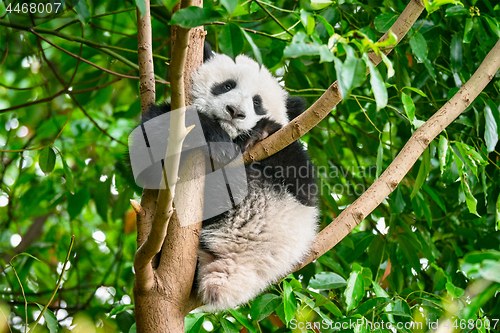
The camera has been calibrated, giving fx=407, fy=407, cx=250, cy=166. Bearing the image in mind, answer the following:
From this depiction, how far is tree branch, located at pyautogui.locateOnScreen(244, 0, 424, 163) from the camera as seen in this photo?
4.74 ft

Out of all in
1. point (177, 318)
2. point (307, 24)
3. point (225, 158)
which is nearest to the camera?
point (307, 24)

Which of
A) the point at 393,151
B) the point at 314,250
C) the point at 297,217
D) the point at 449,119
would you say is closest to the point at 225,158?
the point at 297,217

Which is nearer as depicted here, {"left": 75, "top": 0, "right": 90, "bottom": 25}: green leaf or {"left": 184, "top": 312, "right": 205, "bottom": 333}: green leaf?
{"left": 75, "top": 0, "right": 90, "bottom": 25}: green leaf

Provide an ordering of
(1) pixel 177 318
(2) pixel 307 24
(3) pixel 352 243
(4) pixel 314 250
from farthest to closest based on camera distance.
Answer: (3) pixel 352 243
(4) pixel 314 250
(1) pixel 177 318
(2) pixel 307 24

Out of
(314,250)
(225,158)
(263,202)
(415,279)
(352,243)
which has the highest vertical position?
(225,158)

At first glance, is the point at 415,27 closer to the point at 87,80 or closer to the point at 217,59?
the point at 217,59

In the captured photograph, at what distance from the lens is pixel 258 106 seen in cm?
211

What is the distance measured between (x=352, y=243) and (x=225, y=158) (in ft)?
3.67

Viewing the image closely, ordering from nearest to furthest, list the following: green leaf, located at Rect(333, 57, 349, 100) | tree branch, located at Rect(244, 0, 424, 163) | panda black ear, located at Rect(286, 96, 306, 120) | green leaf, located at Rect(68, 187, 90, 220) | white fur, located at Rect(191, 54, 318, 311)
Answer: green leaf, located at Rect(333, 57, 349, 100), tree branch, located at Rect(244, 0, 424, 163), white fur, located at Rect(191, 54, 318, 311), panda black ear, located at Rect(286, 96, 306, 120), green leaf, located at Rect(68, 187, 90, 220)

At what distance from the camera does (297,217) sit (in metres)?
1.91

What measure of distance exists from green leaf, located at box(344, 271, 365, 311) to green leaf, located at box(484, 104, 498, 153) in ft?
3.25

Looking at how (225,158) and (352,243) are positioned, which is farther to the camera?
(352,243)

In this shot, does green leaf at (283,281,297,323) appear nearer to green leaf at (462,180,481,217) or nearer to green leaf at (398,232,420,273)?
green leaf at (462,180,481,217)

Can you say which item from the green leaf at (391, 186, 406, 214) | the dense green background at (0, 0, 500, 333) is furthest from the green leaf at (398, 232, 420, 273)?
the green leaf at (391, 186, 406, 214)
